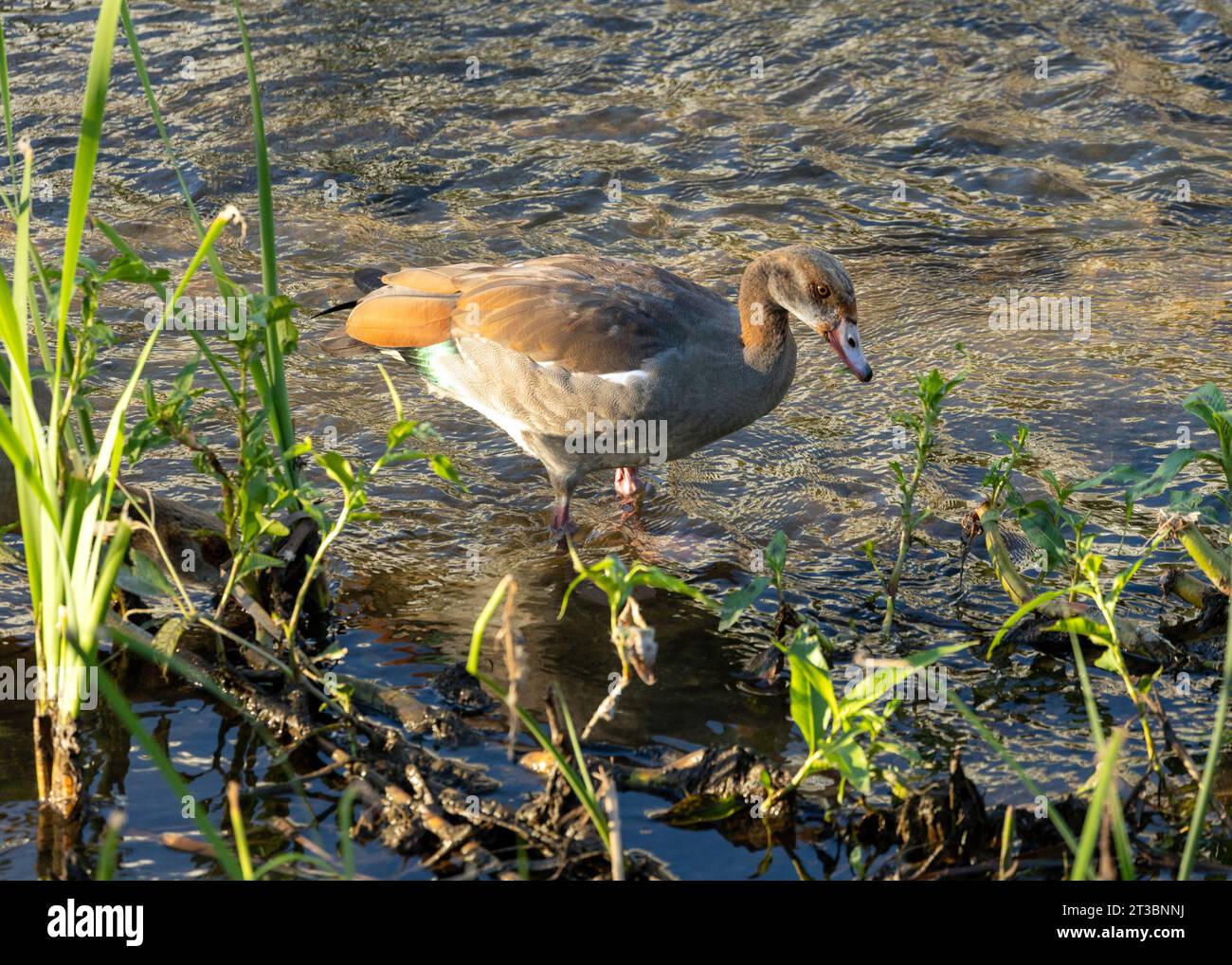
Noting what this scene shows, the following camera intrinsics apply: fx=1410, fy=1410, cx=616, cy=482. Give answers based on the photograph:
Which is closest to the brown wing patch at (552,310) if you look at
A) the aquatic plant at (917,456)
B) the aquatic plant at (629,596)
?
the aquatic plant at (917,456)

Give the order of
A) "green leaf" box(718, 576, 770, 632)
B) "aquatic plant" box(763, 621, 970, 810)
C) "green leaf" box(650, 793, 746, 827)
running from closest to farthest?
"aquatic plant" box(763, 621, 970, 810) → "green leaf" box(718, 576, 770, 632) → "green leaf" box(650, 793, 746, 827)

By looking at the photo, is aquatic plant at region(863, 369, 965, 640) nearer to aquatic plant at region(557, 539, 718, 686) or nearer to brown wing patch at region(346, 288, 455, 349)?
aquatic plant at region(557, 539, 718, 686)

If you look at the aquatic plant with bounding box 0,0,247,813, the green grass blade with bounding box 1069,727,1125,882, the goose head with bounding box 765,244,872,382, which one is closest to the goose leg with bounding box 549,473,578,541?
the goose head with bounding box 765,244,872,382

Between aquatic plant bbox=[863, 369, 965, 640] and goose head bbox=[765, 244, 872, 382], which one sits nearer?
aquatic plant bbox=[863, 369, 965, 640]

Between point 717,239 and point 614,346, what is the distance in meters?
3.31

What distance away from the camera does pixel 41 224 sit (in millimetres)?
9625

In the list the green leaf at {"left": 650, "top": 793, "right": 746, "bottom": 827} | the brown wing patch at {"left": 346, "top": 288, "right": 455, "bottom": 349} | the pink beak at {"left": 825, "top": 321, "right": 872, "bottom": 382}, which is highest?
the brown wing patch at {"left": 346, "top": 288, "right": 455, "bottom": 349}

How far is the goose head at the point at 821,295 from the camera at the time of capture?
255 inches

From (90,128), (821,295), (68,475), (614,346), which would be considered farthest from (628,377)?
(90,128)

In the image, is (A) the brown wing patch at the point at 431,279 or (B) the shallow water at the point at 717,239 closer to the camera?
(B) the shallow water at the point at 717,239

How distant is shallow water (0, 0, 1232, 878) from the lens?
16.9ft

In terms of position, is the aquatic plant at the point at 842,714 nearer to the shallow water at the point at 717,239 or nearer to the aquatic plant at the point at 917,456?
the shallow water at the point at 717,239

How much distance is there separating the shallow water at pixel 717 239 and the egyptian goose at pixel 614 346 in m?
0.46
